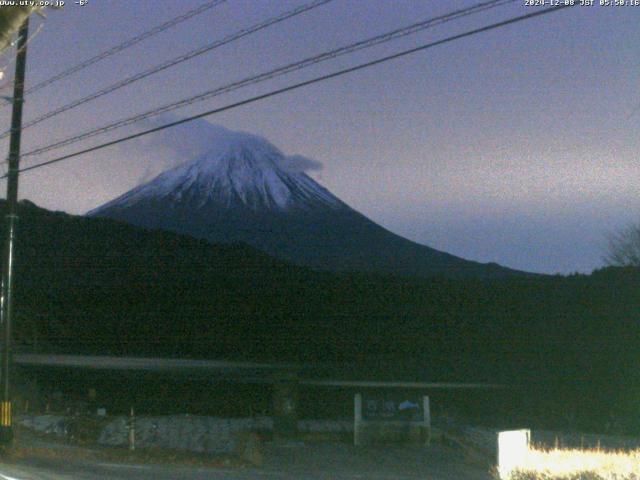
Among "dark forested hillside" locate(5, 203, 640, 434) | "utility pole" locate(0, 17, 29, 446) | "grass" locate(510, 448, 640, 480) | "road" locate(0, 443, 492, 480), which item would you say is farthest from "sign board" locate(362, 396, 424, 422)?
"dark forested hillside" locate(5, 203, 640, 434)

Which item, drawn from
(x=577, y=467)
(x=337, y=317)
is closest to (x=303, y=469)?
(x=577, y=467)

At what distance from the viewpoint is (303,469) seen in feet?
47.3

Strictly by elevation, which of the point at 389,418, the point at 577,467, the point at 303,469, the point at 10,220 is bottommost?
the point at 303,469

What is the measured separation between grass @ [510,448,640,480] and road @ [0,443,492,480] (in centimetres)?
Answer: 95

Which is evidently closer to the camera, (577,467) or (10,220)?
(577,467)

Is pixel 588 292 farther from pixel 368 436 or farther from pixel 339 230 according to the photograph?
pixel 339 230

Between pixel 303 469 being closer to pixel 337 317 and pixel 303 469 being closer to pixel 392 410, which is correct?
pixel 392 410

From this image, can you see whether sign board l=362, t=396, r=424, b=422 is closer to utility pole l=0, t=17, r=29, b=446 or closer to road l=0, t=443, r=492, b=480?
road l=0, t=443, r=492, b=480

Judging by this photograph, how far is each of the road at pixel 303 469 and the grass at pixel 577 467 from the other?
3.13 feet

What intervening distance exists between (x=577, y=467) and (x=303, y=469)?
4849 mm

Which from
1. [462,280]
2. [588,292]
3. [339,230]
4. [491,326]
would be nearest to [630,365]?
[588,292]

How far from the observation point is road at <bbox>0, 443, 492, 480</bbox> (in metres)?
12.4

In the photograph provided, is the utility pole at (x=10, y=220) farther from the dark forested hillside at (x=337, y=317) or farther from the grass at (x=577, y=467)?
the dark forested hillside at (x=337, y=317)

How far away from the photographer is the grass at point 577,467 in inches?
440
